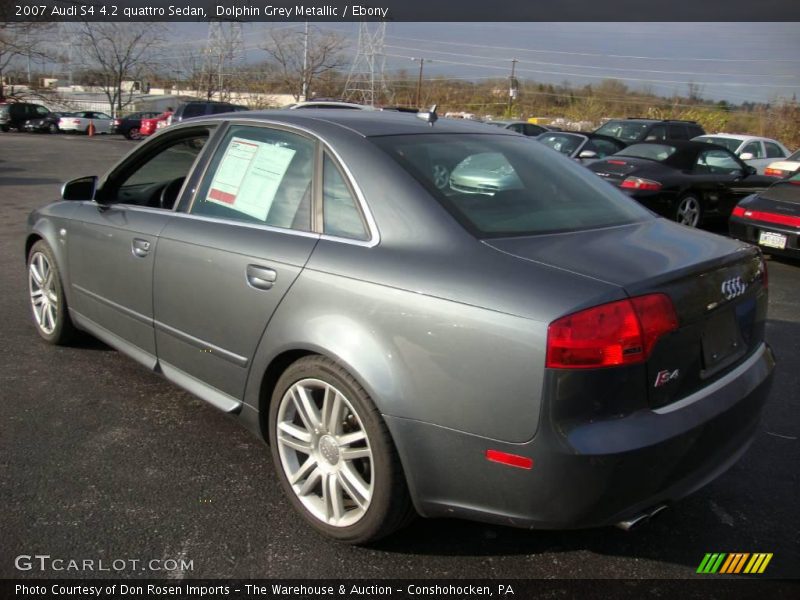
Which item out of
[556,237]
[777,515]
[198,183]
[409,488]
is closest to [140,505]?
[409,488]

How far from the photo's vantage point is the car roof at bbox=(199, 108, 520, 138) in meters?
2.90

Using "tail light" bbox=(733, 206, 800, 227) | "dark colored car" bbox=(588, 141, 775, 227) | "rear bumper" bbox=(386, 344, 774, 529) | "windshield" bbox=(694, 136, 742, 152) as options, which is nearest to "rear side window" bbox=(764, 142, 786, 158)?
"windshield" bbox=(694, 136, 742, 152)

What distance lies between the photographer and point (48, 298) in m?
4.42

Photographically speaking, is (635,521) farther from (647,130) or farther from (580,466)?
(647,130)

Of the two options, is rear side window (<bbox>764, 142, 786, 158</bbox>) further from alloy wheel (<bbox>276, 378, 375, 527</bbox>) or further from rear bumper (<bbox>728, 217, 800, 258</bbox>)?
alloy wheel (<bbox>276, 378, 375, 527</bbox>)

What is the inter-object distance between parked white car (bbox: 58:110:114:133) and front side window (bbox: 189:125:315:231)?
1643 inches

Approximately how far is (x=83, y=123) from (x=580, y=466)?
4412cm

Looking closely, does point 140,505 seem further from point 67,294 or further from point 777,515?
point 777,515

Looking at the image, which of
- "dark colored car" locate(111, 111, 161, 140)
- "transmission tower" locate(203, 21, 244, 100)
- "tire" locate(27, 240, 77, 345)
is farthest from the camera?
"transmission tower" locate(203, 21, 244, 100)

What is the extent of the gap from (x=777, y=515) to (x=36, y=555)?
289 centimetres

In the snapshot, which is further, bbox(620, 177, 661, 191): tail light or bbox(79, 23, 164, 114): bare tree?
bbox(79, 23, 164, 114): bare tree

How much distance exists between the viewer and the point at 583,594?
2.30 m

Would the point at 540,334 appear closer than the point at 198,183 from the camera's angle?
Yes

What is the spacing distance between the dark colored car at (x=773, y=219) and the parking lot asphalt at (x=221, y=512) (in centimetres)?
420
